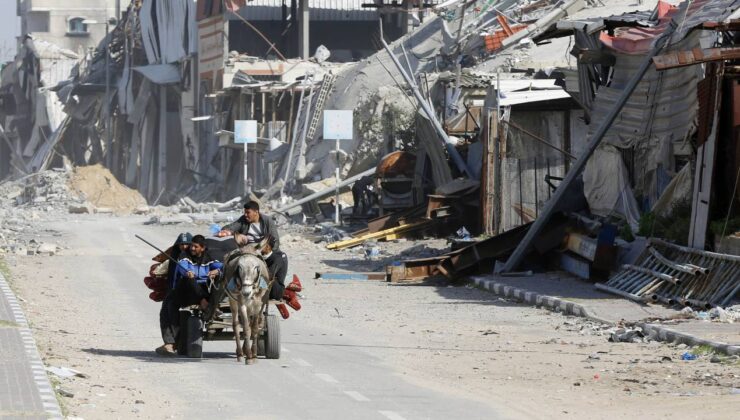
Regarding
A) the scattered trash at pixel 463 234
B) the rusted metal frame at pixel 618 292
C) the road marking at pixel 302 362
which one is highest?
the road marking at pixel 302 362

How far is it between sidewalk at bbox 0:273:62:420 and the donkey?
1.93m

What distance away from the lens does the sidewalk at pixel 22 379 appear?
10328mm

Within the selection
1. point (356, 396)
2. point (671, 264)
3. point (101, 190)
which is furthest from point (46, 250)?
point (101, 190)

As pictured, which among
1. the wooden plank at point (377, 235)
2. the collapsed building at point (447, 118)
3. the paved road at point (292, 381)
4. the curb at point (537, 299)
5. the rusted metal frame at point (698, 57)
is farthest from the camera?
the wooden plank at point (377, 235)

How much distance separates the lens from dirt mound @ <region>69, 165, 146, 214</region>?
66.0 meters

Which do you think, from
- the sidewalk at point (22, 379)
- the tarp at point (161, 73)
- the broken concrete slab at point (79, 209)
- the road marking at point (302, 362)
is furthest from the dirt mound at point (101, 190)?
the road marking at point (302, 362)

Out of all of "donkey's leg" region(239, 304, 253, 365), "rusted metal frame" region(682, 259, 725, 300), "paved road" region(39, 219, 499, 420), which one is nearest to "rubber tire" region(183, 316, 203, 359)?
"paved road" region(39, 219, 499, 420)

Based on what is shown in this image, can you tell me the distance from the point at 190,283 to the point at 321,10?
60.0 metres

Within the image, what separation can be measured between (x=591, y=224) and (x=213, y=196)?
135 ft

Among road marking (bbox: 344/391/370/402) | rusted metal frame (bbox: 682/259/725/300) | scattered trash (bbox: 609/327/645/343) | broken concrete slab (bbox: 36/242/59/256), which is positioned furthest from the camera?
broken concrete slab (bbox: 36/242/59/256)

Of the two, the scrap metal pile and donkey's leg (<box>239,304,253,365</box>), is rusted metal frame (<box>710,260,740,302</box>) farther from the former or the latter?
donkey's leg (<box>239,304,253,365</box>)

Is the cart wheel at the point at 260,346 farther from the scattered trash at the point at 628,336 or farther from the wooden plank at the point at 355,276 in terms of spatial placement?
the wooden plank at the point at 355,276

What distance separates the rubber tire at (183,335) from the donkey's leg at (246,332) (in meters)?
0.71

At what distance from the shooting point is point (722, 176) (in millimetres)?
21688
